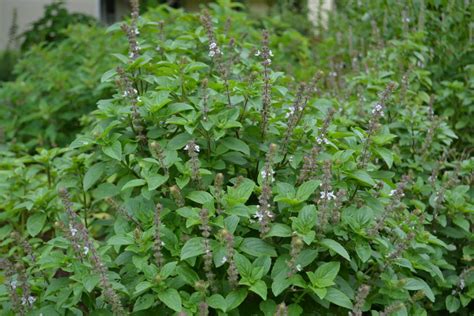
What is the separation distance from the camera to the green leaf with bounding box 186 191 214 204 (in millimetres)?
2273

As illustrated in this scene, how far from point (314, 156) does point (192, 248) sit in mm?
576

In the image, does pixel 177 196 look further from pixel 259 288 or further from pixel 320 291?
pixel 320 291

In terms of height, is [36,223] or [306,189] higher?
[306,189]

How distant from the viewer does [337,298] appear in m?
2.18

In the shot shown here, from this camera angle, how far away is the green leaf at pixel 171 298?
207 cm

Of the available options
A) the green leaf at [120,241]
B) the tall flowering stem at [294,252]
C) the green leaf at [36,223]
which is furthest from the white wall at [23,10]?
the tall flowering stem at [294,252]

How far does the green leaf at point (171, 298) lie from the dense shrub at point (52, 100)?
312 centimetres

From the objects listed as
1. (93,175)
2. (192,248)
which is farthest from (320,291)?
(93,175)

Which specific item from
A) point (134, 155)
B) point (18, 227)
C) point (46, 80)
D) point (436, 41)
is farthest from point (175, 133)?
point (46, 80)

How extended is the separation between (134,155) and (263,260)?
0.78 metres

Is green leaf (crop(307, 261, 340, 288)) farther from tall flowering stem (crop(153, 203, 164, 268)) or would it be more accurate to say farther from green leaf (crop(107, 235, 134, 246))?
green leaf (crop(107, 235, 134, 246))

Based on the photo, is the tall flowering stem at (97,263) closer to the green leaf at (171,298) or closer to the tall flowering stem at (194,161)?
the green leaf at (171,298)

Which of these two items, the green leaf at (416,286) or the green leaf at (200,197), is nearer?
the green leaf at (200,197)

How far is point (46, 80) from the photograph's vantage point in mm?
5566
